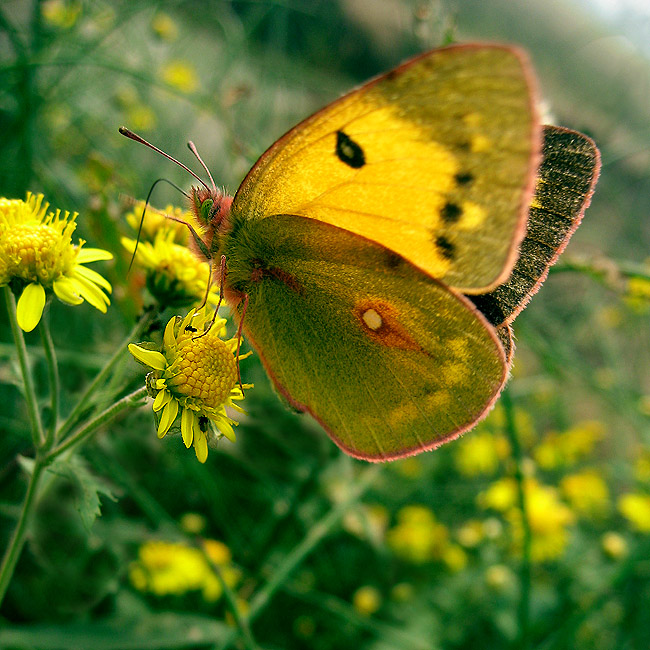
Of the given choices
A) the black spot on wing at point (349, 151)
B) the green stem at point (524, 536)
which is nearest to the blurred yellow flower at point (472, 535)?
the green stem at point (524, 536)

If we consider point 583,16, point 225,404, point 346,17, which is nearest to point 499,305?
point 225,404

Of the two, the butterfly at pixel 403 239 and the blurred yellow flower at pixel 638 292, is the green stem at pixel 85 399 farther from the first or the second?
the blurred yellow flower at pixel 638 292

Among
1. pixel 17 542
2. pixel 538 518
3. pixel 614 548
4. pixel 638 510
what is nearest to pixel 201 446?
pixel 17 542

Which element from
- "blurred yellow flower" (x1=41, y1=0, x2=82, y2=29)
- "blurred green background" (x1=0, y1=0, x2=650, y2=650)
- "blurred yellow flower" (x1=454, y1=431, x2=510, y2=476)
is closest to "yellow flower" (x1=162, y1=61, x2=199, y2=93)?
"blurred green background" (x1=0, y1=0, x2=650, y2=650)

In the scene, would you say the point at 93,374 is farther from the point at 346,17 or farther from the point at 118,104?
the point at 346,17

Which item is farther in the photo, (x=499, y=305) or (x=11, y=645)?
(x=11, y=645)

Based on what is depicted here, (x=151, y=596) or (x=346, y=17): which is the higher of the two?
(x=346, y=17)
